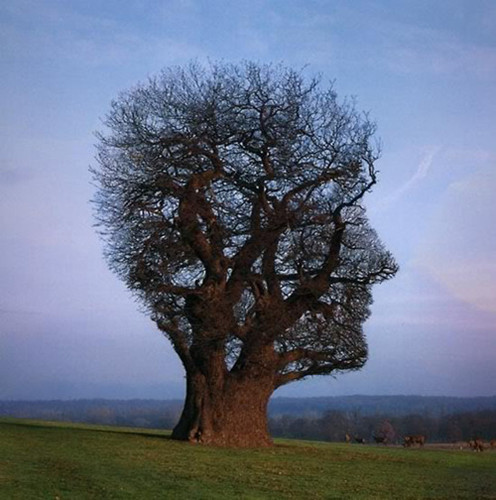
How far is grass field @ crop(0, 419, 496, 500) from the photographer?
19.0 meters

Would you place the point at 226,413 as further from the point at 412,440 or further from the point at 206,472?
the point at 412,440

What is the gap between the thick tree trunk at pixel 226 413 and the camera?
109ft

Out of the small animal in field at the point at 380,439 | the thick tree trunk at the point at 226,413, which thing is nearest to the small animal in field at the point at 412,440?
the small animal in field at the point at 380,439

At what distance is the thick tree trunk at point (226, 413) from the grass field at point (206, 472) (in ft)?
4.07

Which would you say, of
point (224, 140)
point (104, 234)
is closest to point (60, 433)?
point (104, 234)

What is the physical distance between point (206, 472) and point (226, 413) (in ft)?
35.4

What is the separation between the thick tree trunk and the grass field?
4.07 ft

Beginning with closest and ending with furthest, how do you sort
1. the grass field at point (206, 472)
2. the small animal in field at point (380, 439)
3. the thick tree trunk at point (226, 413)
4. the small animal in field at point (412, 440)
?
1. the grass field at point (206, 472)
2. the thick tree trunk at point (226, 413)
3. the small animal in field at point (412, 440)
4. the small animal in field at point (380, 439)

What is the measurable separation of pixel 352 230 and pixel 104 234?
32.7ft

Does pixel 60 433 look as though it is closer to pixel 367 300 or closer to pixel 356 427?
pixel 367 300

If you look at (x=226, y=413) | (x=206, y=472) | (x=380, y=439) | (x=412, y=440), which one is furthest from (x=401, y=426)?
(x=206, y=472)

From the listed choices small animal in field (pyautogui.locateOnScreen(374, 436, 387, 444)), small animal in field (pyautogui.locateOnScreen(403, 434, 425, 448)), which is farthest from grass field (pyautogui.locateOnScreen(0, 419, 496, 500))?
small animal in field (pyautogui.locateOnScreen(374, 436, 387, 444))

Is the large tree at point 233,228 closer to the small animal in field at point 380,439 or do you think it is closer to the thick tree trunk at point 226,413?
the thick tree trunk at point 226,413

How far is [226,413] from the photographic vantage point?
3356 cm
